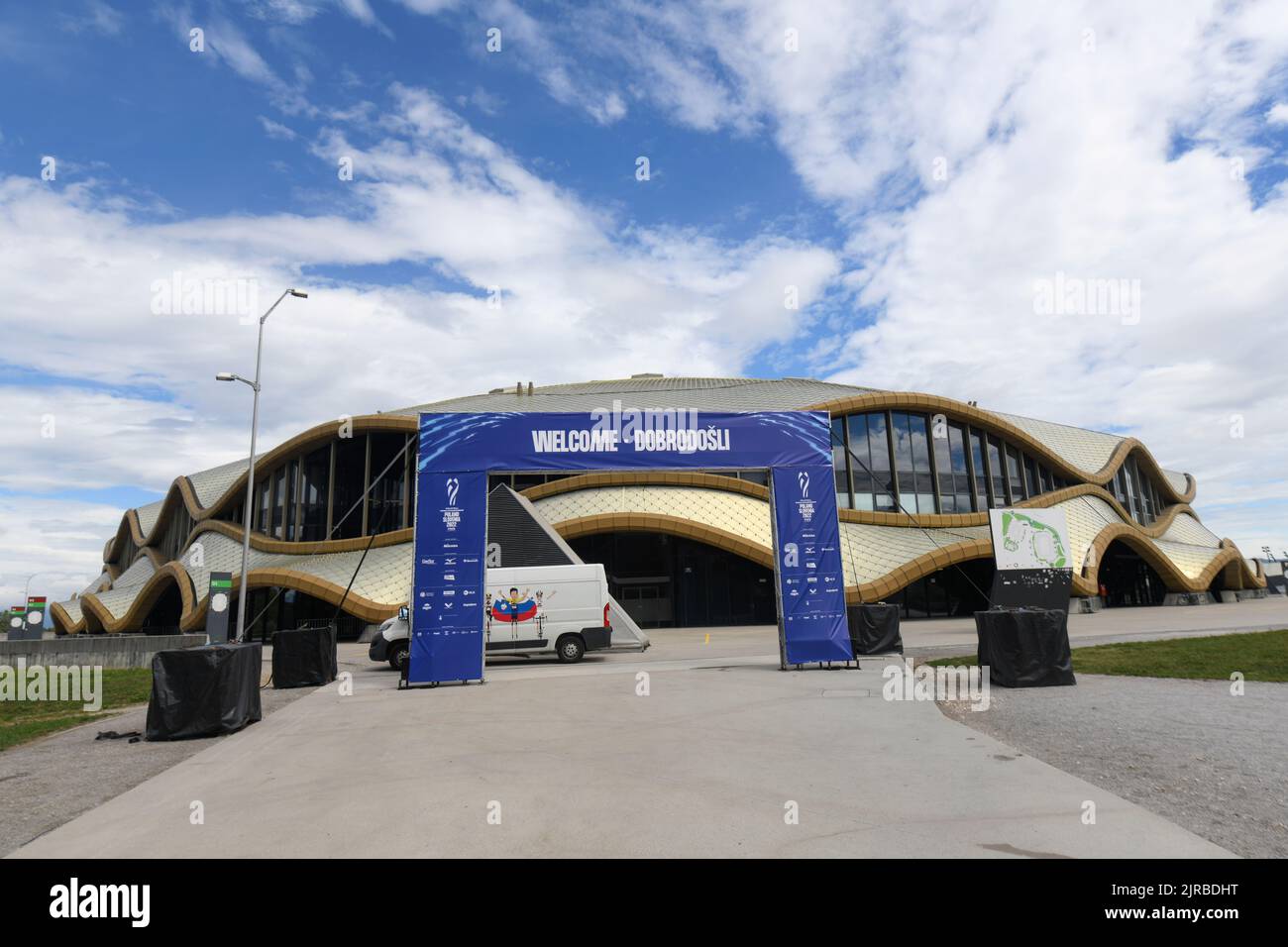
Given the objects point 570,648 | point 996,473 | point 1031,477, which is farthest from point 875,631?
point 1031,477

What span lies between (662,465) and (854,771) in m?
10.6

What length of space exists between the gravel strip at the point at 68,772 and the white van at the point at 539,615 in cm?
803

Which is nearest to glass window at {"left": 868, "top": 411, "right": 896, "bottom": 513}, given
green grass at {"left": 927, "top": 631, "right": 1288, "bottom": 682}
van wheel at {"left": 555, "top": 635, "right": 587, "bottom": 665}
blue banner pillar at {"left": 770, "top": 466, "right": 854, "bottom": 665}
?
green grass at {"left": 927, "top": 631, "right": 1288, "bottom": 682}

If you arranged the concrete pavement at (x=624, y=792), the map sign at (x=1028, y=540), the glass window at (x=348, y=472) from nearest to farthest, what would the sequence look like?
1. the concrete pavement at (x=624, y=792)
2. the map sign at (x=1028, y=540)
3. the glass window at (x=348, y=472)

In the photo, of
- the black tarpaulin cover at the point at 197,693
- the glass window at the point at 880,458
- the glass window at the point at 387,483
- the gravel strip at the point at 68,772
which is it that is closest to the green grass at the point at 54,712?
the gravel strip at the point at 68,772

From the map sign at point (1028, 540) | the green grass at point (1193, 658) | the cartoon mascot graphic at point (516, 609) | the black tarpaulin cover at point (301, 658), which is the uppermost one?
the map sign at point (1028, 540)

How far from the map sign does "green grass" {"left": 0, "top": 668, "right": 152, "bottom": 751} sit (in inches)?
1044

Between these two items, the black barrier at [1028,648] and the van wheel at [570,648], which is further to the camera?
the van wheel at [570,648]

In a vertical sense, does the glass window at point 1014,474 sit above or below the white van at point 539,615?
above

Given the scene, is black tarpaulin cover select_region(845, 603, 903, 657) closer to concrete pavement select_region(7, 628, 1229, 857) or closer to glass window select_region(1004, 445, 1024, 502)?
concrete pavement select_region(7, 628, 1229, 857)

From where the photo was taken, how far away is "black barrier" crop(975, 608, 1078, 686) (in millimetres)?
12469

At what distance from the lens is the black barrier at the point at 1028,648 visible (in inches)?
491

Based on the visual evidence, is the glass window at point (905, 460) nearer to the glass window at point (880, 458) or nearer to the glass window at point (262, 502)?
the glass window at point (880, 458)
